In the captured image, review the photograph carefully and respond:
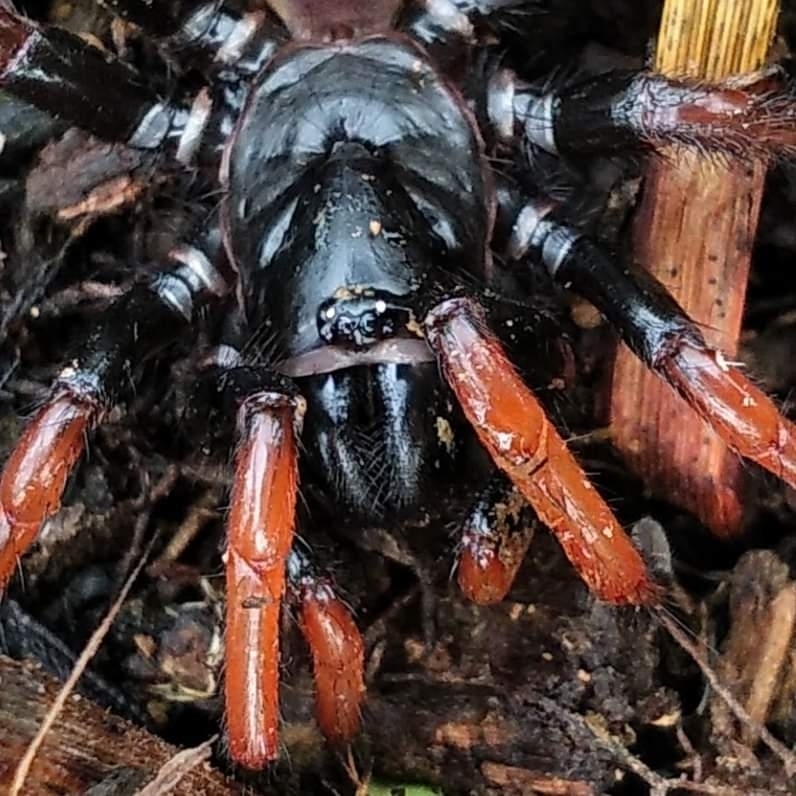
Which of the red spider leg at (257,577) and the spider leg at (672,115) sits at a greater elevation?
the spider leg at (672,115)

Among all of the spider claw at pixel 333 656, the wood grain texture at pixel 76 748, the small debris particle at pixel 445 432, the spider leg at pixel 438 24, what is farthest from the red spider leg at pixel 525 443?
the spider leg at pixel 438 24

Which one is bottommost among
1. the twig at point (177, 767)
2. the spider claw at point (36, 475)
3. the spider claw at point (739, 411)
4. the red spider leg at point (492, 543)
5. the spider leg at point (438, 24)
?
the twig at point (177, 767)

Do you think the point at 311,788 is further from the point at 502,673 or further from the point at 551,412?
the point at 551,412

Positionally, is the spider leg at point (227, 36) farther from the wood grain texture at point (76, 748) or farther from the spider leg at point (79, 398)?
the wood grain texture at point (76, 748)

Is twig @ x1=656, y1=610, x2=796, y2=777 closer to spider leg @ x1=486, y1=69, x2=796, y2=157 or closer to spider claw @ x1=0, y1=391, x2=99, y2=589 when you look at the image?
spider leg @ x1=486, y1=69, x2=796, y2=157

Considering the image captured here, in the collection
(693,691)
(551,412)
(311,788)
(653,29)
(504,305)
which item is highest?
(653,29)

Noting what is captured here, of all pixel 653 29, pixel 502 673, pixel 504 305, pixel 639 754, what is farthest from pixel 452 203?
pixel 639 754

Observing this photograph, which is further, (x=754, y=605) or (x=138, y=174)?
(x=138, y=174)
